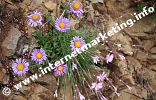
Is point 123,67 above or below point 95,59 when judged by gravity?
below

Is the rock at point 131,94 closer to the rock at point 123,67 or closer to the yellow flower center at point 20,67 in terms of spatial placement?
the rock at point 123,67

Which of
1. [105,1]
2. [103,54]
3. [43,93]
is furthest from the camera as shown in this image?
[105,1]

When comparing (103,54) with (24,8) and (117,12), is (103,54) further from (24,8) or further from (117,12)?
(24,8)

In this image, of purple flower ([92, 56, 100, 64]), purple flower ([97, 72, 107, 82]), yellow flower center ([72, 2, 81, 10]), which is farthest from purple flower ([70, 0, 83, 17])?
purple flower ([97, 72, 107, 82])

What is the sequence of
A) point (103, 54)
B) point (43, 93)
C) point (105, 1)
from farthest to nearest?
point (105, 1)
point (103, 54)
point (43, 93)

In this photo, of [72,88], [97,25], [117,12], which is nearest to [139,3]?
[117,12]

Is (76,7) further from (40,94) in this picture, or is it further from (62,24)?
(40,94)

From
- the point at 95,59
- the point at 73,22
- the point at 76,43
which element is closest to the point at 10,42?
the point at 76,43
